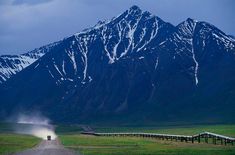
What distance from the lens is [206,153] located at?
7256cm

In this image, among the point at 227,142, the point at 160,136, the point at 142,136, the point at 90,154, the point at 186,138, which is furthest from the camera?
the point at 142,136

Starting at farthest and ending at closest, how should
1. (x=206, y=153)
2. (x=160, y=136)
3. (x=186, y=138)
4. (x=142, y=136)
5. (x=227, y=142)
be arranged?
(x=142, y=136)
(x=160, y=136)
(x=186, y=138)
(x=227, y=142)
(x=206, y=153)

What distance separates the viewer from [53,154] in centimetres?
7425

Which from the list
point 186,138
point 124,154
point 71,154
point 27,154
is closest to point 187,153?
point 124,154

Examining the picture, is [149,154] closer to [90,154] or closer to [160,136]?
[90,154]

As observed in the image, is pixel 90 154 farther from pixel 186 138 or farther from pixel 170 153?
pixel 186 138

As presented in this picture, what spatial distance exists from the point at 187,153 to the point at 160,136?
66.3 metres

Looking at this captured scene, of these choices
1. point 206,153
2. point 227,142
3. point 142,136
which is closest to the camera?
point 206,153

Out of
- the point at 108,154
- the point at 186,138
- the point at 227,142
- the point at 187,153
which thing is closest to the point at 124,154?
the point at 108,154

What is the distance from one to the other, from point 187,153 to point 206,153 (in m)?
2.39

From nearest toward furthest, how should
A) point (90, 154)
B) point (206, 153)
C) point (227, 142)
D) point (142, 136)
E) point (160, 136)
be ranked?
point (206, 153) → point (90, 154) → point (227, 142) → point (160, 136) → point (142, 136)

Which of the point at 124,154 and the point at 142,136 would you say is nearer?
the point at 124,154

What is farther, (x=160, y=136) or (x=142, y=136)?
(x=142, y=136)

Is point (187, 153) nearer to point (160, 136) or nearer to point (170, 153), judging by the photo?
point (170, 153)
